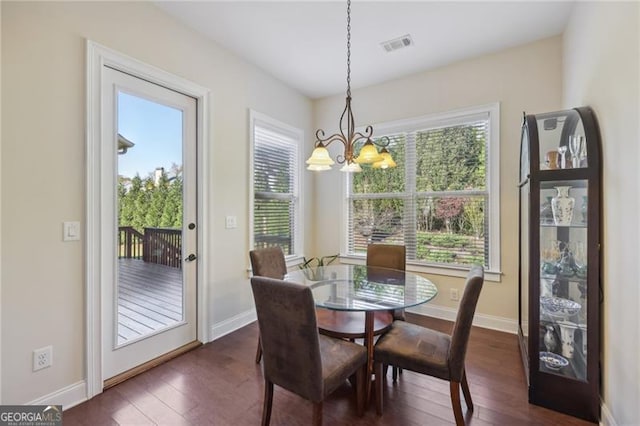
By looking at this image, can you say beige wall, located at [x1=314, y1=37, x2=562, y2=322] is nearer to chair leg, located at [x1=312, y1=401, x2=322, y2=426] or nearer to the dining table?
the dining table

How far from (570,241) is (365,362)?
157 cm

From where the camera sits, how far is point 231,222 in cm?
308

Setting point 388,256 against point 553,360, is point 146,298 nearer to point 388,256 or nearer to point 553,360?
point 388,256

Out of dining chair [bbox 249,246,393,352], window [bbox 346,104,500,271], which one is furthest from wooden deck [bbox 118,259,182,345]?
window [bbox 346,104,500,271]

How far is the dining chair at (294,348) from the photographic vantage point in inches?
56.2

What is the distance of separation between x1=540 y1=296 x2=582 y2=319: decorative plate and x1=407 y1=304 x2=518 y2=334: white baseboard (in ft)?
3.40

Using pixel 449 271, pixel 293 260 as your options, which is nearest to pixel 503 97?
pixel 449 271

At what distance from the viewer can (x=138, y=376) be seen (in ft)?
7.39

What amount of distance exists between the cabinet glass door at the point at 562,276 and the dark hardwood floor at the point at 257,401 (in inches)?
14.7

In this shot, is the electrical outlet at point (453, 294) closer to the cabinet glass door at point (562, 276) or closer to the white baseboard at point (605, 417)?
the cabinet glass door at point (562, 276)

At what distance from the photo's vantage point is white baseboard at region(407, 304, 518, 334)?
302 centimetres

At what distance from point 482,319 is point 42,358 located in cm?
376

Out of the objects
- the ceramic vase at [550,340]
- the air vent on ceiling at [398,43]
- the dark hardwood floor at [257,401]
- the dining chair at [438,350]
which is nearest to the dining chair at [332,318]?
the dining chair at [438,350]

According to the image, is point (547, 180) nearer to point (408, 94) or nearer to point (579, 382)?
point (579, 382)
